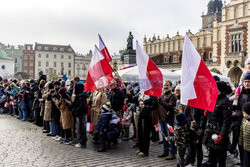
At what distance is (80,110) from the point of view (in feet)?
23.8

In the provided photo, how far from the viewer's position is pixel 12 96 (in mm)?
14000

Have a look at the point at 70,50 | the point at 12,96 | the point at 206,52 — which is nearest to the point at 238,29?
the point at 206,52

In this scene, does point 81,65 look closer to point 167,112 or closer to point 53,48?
point 53,48

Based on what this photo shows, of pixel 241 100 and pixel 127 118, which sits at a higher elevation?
pixel 241 100

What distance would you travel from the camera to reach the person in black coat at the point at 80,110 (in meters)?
7.27

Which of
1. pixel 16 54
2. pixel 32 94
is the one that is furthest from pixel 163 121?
pixel 16 54

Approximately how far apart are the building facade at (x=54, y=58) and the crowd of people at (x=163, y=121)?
80.6m

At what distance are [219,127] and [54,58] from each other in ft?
291

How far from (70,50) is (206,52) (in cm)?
5615

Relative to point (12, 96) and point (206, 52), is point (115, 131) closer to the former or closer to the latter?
point (12, 96)

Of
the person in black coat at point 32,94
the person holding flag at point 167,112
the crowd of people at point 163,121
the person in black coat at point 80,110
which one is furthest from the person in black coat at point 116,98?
the person in black coat at point 32,94

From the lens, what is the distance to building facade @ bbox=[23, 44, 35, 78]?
8912 centimetres

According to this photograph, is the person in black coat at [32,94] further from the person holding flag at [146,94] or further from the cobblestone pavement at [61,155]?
the person holding flag at [146,94]

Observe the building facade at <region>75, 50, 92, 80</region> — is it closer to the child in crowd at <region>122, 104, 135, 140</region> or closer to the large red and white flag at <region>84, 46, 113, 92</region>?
the child in crowd at <region>122, 104, 135, 140</region>
